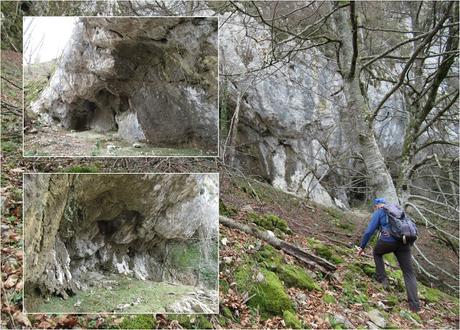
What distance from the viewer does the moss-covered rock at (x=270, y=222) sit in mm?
3977

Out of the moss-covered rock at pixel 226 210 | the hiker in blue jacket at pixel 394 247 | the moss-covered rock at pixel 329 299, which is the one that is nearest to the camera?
the moss-covered rock at pixel 329 299

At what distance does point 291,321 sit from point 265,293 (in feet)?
1.02

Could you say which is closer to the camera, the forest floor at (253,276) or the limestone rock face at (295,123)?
the forest floor at (253,276)

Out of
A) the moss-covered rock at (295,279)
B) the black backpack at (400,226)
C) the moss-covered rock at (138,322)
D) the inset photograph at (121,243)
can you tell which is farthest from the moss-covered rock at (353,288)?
the moss-covered rock at (138,322)

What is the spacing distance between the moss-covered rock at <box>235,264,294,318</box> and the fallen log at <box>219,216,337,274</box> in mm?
435

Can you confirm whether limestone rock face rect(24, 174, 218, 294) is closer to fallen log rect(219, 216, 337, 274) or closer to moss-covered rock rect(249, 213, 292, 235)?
fallen log rect(219, 216, 337, 274)

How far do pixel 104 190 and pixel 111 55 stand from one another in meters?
1.05

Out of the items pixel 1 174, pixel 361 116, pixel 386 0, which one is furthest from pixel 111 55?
pixel 386 0

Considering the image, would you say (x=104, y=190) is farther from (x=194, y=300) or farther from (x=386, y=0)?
(x=386, y=0)

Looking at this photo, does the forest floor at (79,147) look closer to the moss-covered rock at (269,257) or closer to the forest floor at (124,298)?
the forest floor at (124,298)

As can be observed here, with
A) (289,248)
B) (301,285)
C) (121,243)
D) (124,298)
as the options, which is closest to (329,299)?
(301,285)

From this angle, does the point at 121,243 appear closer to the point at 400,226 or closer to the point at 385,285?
the point at 400,226

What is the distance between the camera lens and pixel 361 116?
4172 millimetres

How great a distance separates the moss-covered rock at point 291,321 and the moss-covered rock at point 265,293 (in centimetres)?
5
